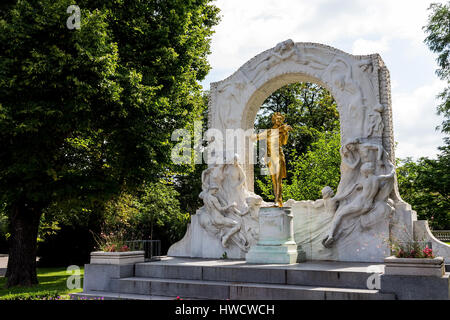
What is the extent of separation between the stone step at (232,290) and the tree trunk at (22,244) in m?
5.20

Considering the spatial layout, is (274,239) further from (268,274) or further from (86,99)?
(86,99)

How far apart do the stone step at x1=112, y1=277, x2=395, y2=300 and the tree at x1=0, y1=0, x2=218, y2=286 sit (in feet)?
13.7

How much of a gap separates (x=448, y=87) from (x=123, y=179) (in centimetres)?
1685

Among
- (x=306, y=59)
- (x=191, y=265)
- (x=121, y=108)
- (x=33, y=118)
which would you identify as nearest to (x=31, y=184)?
(x=33, y=118)

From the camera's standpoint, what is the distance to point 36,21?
1062 cm

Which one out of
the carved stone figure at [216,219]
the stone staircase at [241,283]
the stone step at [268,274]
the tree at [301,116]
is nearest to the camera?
the stone staircase at [241,283]

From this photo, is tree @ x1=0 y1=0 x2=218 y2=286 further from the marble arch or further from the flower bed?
the flower bed

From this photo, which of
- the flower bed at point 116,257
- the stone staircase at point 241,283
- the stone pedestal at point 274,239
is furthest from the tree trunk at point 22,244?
the stone pedestal at point 274,239

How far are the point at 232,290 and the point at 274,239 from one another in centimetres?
231

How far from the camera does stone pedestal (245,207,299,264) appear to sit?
963 centimetres

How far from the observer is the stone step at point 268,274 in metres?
7.73

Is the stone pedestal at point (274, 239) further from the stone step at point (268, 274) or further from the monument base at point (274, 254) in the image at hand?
the stone step at point (268, 274)
